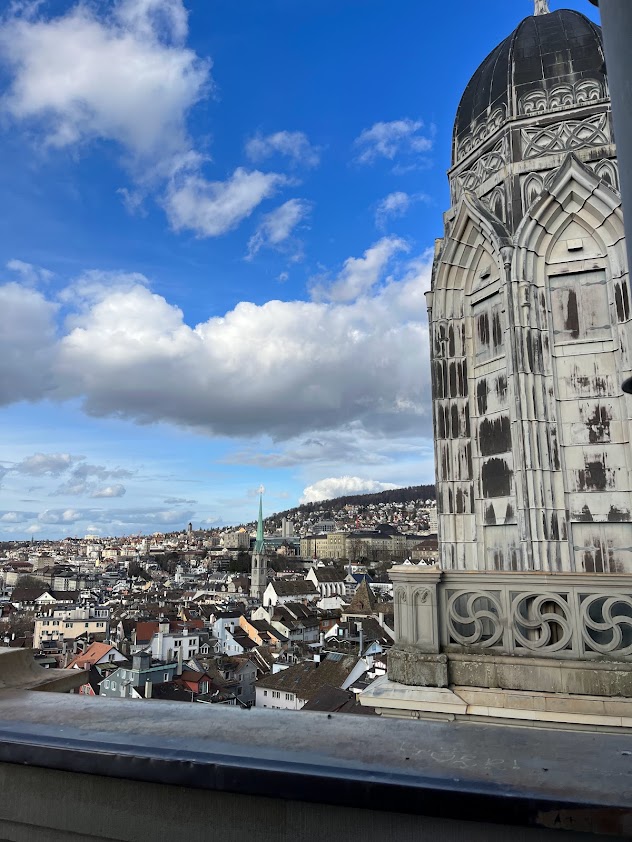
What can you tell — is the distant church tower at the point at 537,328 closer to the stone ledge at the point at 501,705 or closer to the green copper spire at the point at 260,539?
the stone ledge at the point at 501,705

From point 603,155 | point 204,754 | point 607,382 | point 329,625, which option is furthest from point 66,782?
point 329,625

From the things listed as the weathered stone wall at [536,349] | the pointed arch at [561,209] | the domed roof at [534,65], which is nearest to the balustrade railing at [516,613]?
the weathered stone wall at [536,349]

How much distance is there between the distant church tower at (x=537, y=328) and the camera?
5.81 meters

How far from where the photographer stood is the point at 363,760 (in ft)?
4.98

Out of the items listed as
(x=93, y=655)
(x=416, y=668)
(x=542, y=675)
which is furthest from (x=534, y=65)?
(x=93, y=655)

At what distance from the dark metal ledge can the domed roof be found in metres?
6.82

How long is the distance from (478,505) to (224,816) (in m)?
5.30

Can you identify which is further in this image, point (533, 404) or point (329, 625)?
point (329, 625)

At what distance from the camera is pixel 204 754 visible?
1.53 meters

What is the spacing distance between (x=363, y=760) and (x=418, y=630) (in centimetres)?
365

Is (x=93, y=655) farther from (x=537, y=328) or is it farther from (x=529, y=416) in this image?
(x=537, y=328)

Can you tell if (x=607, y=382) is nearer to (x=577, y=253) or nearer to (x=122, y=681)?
(x=577, y=253)

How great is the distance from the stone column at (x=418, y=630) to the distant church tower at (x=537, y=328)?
1288mm

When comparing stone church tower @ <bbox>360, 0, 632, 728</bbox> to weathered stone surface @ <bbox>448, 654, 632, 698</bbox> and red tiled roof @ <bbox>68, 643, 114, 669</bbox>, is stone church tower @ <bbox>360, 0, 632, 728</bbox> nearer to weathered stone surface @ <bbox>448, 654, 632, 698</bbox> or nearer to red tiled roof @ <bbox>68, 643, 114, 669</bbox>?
weathered stone surface @ <bbox>448, 654, 632, 698</bbox>
